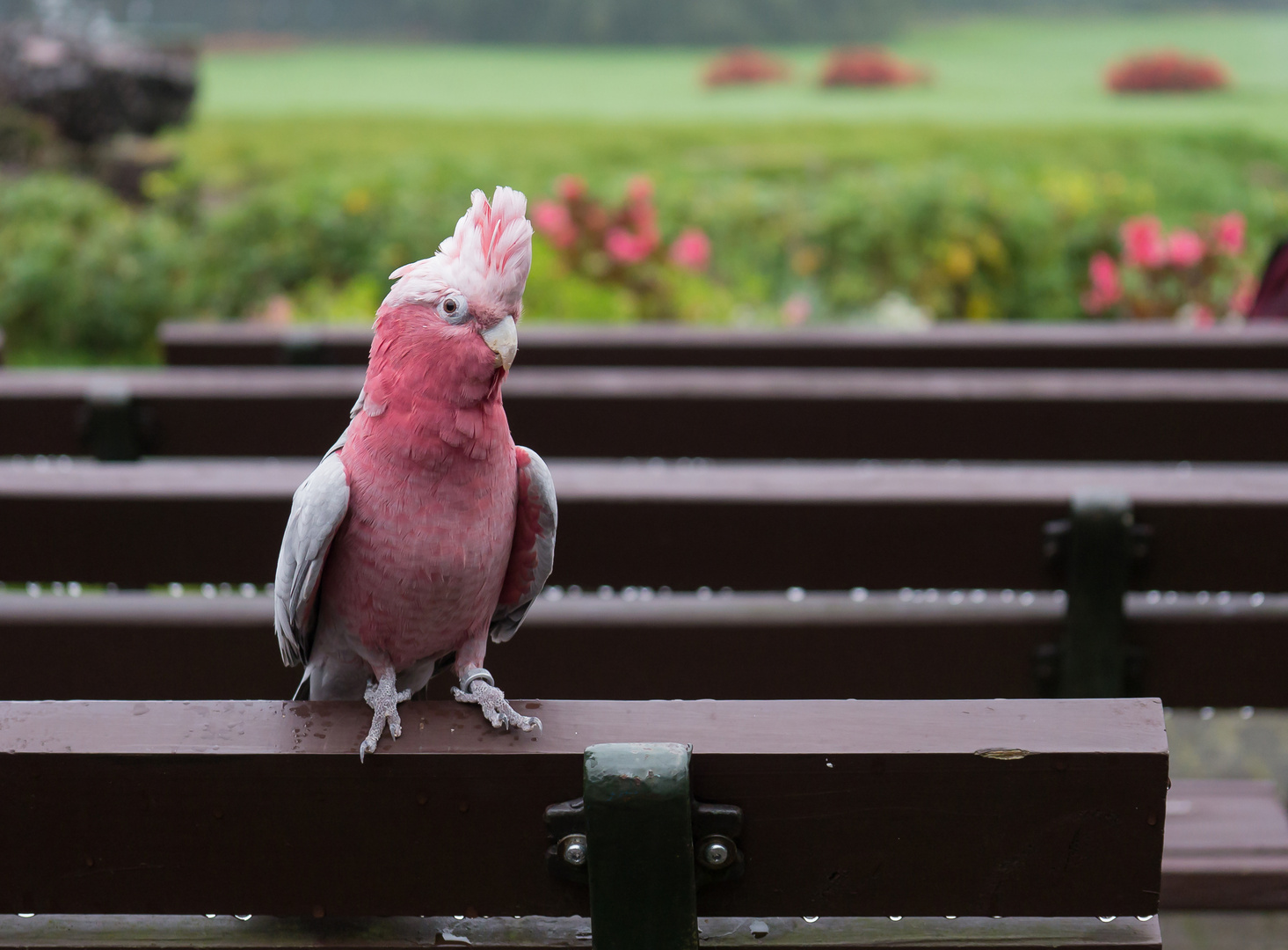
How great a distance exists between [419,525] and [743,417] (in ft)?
3.66

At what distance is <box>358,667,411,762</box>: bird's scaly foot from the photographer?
3.51ft

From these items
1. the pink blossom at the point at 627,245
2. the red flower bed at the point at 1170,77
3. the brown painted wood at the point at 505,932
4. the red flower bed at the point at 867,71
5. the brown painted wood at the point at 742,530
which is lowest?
the brown painted wood at the point at 505,932

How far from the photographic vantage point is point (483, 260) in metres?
1.14

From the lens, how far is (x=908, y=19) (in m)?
9.29

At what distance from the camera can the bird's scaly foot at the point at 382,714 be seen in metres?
1.07

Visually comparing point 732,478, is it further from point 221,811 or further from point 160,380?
point 160,380

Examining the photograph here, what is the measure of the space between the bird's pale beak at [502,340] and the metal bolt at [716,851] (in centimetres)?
50

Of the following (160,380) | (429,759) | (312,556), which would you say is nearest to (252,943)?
(429,759)

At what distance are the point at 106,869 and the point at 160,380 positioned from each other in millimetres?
1394

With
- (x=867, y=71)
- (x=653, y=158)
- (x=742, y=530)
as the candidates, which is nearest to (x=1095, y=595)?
(x=742, y=530)

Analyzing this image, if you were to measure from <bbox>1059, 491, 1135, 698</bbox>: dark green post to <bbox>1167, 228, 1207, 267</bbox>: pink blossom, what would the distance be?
3.94m

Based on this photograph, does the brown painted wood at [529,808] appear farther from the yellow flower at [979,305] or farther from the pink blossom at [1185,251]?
the yellow flower at [979,305]

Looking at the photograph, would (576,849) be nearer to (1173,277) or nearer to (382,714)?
(382,714)

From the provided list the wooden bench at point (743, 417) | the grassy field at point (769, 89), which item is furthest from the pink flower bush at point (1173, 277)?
the grassy field at point (769, 89)
